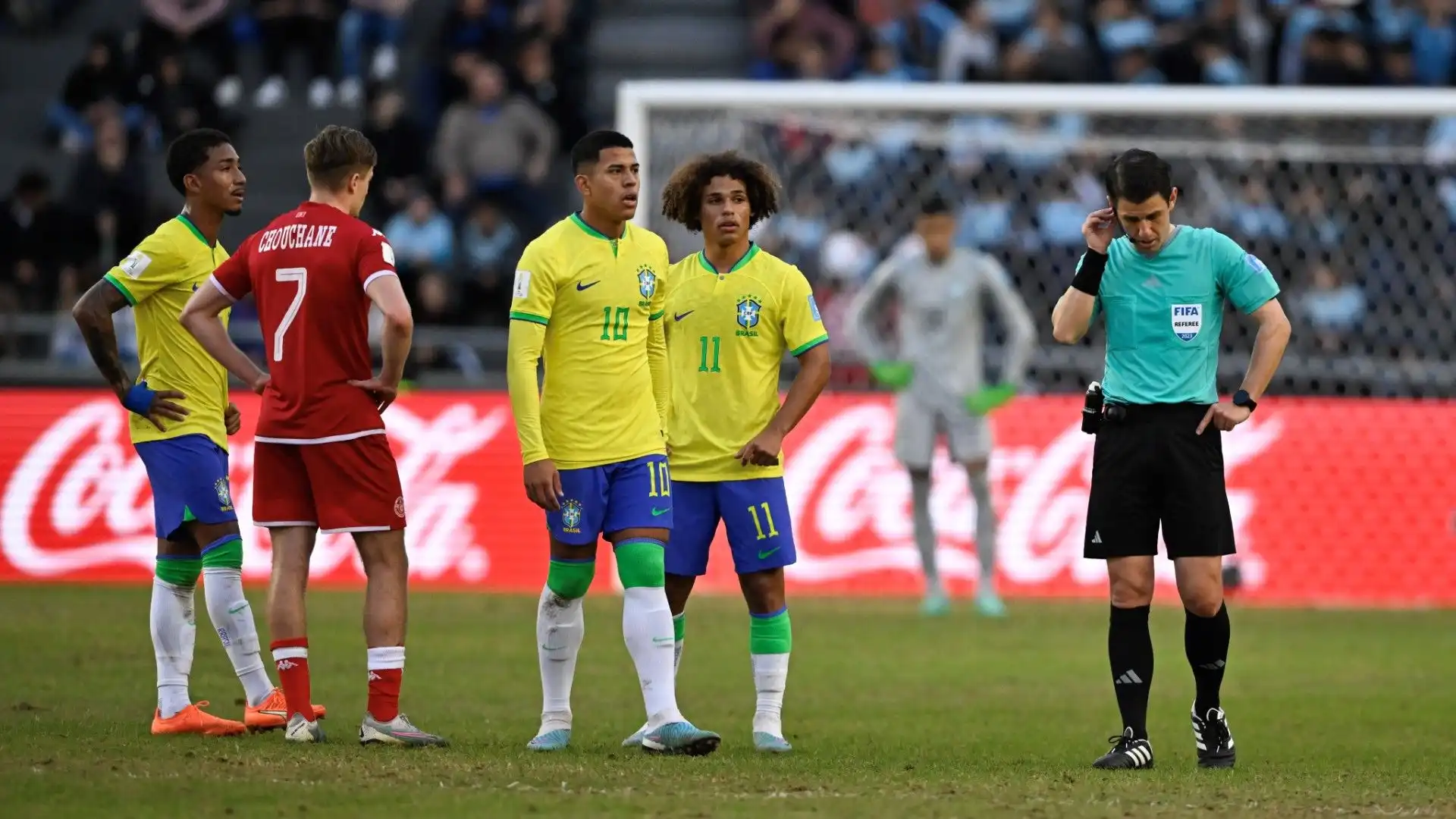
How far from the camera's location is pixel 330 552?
1612 cm

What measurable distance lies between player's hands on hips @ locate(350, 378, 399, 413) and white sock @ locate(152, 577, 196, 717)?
1.44 m

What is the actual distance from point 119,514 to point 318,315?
8558 mm

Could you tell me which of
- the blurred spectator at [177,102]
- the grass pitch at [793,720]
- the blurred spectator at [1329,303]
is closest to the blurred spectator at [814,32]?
the blurred spectator at [177,102]

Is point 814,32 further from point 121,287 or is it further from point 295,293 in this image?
point 295,293

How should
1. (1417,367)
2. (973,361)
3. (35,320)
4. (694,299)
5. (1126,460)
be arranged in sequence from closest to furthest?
(1126,460) → (694,299) → (973,361) → (1417,367) → (35,320)

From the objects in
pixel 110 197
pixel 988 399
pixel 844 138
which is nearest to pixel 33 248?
pixel 110 197

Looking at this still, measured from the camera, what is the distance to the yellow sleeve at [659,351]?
335 inches

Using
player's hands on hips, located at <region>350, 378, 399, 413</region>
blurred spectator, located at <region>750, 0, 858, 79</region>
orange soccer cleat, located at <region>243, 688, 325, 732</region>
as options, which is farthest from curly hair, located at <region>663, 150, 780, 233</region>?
blurred spectator, located at <region>750, 0, 858, 79</region>

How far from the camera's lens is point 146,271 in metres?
8.84

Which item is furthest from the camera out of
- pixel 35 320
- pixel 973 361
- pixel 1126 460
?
pixel 35 320

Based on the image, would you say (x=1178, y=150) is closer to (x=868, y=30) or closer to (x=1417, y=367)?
(x=1417, y=367)

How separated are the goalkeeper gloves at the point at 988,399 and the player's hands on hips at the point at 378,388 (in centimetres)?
728

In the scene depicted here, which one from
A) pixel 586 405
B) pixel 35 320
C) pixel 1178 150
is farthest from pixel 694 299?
pixel 35 320

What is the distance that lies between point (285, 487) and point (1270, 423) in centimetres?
963
